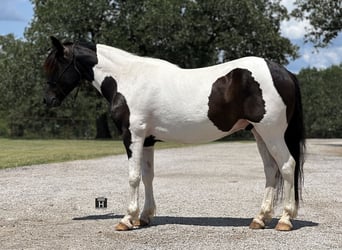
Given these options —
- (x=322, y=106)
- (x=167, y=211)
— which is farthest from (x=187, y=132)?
(x=322, y=106)

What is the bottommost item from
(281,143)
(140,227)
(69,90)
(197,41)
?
(140,227)

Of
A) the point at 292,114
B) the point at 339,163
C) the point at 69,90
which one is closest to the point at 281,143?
the point at 292,114

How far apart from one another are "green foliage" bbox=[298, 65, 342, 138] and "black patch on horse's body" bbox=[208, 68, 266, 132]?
4761cm

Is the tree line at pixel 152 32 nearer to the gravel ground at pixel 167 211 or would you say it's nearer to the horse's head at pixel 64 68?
the gravel ground at pixel 167 211

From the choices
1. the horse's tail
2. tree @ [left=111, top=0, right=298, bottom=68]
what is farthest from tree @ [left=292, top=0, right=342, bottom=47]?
the horse's tail

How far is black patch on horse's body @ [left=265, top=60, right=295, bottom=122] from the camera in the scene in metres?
6.74

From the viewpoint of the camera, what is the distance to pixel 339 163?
59.7ft

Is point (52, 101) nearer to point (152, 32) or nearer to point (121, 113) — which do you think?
point (121, 113)

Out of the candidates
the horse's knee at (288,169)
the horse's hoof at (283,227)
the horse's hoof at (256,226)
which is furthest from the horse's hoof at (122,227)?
the horse's knee at (288,169)

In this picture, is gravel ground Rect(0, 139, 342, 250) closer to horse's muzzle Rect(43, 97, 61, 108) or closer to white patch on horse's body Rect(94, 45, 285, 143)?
white patch on horse's body Rect(94, 45, 285, 143)

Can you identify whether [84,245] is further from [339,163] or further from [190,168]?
[339,163]

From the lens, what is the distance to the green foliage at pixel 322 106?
53.3m

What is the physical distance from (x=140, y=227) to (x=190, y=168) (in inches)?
347

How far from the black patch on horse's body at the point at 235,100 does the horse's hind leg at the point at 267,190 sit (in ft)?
1.36
